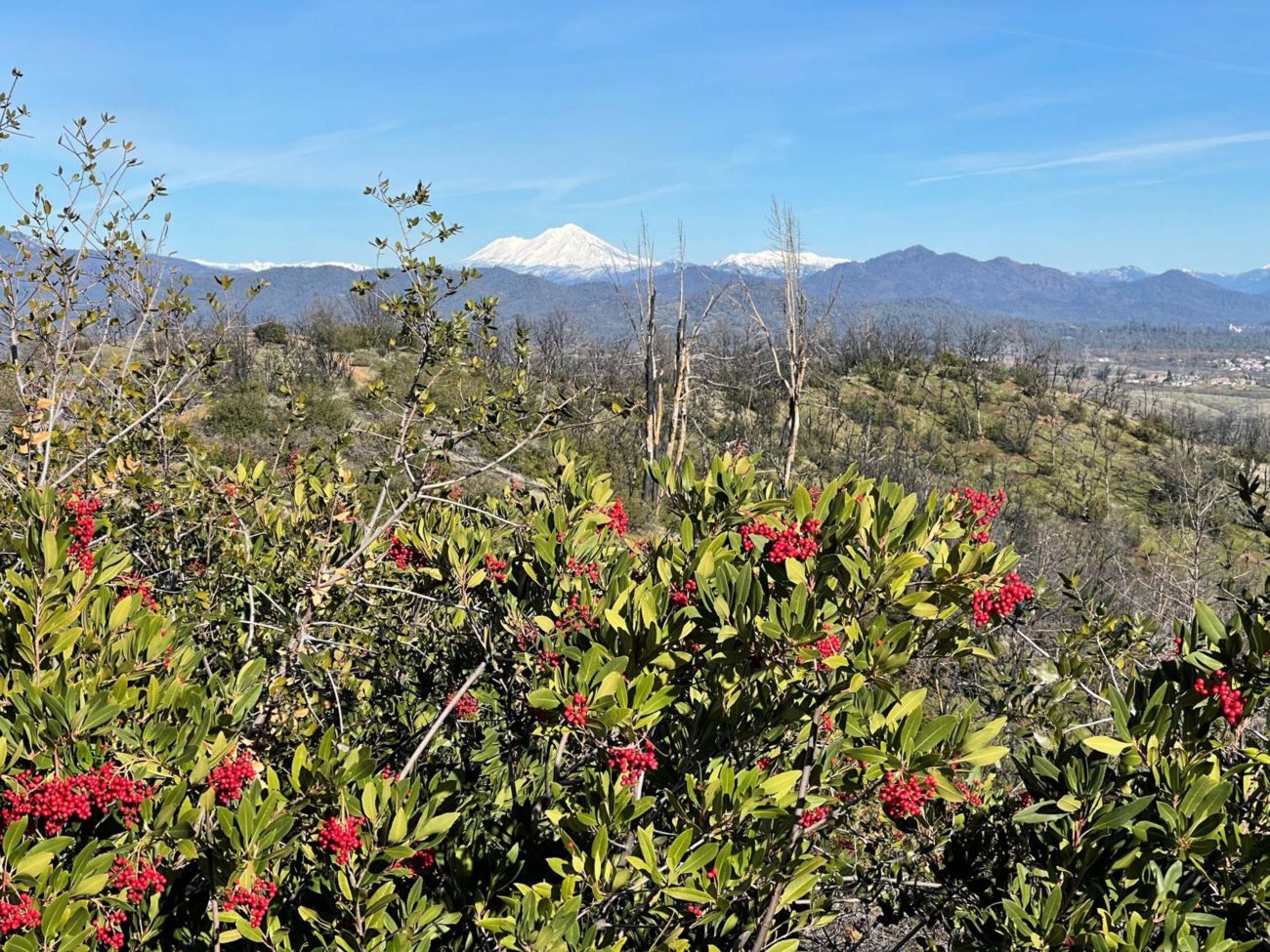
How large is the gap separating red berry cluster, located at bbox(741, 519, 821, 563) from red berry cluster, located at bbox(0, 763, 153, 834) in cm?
152

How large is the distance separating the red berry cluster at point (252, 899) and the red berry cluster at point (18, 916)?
1.13 feet

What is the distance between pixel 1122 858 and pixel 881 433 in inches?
1079

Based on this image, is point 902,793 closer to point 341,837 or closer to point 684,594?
point 684,594

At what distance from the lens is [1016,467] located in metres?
27.4

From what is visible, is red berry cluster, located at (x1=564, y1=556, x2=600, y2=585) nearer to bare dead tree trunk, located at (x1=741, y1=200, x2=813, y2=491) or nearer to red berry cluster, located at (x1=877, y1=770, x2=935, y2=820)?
red berry cluster, located at (x1=877, y1=770, x2=935, y2=820)

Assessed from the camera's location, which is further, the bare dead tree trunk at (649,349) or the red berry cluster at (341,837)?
the bare dead tree trunk at (649,349)

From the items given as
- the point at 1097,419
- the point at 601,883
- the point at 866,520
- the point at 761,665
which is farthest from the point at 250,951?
the point at 1097,419

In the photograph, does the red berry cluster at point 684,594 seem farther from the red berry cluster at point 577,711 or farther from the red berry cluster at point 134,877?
the red berry cluster at point 134,877

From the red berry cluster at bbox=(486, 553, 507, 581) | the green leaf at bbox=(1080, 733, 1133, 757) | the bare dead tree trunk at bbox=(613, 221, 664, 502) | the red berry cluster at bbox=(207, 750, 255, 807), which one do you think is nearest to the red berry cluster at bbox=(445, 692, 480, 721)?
the red berry cluster at bbox=(486, 553, 507, 581)

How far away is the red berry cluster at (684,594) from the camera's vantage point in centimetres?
216

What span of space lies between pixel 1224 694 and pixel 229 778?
7.43 ft

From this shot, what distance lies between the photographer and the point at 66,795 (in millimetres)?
1712

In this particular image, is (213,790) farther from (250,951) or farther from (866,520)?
(866,520)

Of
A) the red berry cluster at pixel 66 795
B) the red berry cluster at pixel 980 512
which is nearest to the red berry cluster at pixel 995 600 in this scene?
the red berry cluster at pixel 980 512
